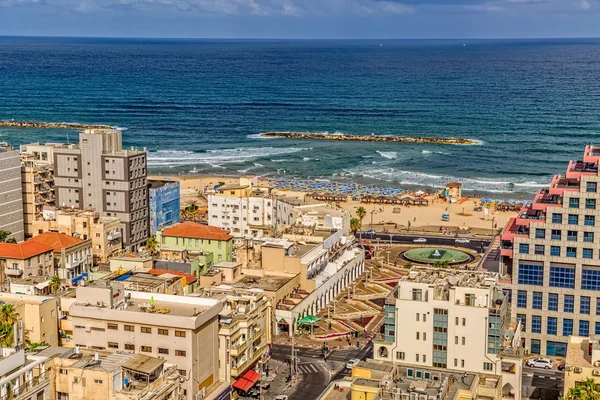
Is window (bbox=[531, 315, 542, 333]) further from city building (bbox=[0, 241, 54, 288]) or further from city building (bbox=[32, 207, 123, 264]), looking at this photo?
city building (bbox=[0, 241, 54, 288])

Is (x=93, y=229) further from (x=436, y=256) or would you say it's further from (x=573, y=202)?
(x=573, y=202)

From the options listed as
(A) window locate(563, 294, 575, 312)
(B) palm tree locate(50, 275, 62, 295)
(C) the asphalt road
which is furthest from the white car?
(B) palm tree locate(50, 275, 62, 295)

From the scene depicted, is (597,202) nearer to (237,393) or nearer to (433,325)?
(433,325)

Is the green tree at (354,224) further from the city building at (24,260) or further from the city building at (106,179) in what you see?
the city building at (24,260)

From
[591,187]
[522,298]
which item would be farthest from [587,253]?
[522,298]

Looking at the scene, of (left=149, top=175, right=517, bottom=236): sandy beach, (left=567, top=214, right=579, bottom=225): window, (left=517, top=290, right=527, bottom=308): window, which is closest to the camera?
(left=567, top=214, right=579, bottom=225): window

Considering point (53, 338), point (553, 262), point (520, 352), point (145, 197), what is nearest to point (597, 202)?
point (553, 262)
